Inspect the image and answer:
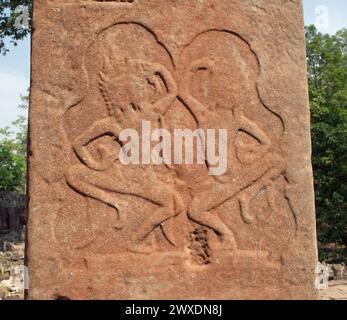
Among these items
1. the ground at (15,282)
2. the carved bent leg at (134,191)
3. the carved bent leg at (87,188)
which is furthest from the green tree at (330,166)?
the carved bent leg at (87,188)

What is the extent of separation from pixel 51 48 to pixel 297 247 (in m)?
1.95

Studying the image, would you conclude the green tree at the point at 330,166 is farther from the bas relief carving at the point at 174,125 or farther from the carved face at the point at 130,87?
the carved face at the point at 130,87

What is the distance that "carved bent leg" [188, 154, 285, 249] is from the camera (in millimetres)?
2666

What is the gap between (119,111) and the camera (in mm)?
2705

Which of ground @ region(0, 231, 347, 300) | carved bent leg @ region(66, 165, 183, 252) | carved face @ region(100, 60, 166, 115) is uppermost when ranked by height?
carved face @ region(100, 60, 166, 115)

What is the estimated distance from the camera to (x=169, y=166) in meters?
2.72

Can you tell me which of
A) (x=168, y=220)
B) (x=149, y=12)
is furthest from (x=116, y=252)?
(x=149, y=12)

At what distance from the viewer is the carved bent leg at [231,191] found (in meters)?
2.67

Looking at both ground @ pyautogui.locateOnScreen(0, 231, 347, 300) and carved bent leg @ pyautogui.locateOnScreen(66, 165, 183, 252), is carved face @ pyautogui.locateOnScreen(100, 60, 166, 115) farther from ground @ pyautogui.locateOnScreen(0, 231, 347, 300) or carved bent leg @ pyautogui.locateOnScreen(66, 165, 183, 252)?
ground @ pyautogui.locateOnScreen(0, 231, 347, 300)

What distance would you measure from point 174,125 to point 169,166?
258 millimetres

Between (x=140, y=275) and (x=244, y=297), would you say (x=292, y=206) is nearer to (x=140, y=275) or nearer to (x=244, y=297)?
(x=244, y=297)

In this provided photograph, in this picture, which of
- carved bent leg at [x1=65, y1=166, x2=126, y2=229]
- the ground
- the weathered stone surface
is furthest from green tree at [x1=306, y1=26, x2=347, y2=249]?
carved bent leg at [x1=65, y1=166, x2=126, y2=229]

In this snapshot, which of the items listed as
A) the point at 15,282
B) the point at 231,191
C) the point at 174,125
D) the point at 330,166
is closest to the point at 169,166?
the point at 174,125

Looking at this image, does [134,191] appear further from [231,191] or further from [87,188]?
[231,191]
